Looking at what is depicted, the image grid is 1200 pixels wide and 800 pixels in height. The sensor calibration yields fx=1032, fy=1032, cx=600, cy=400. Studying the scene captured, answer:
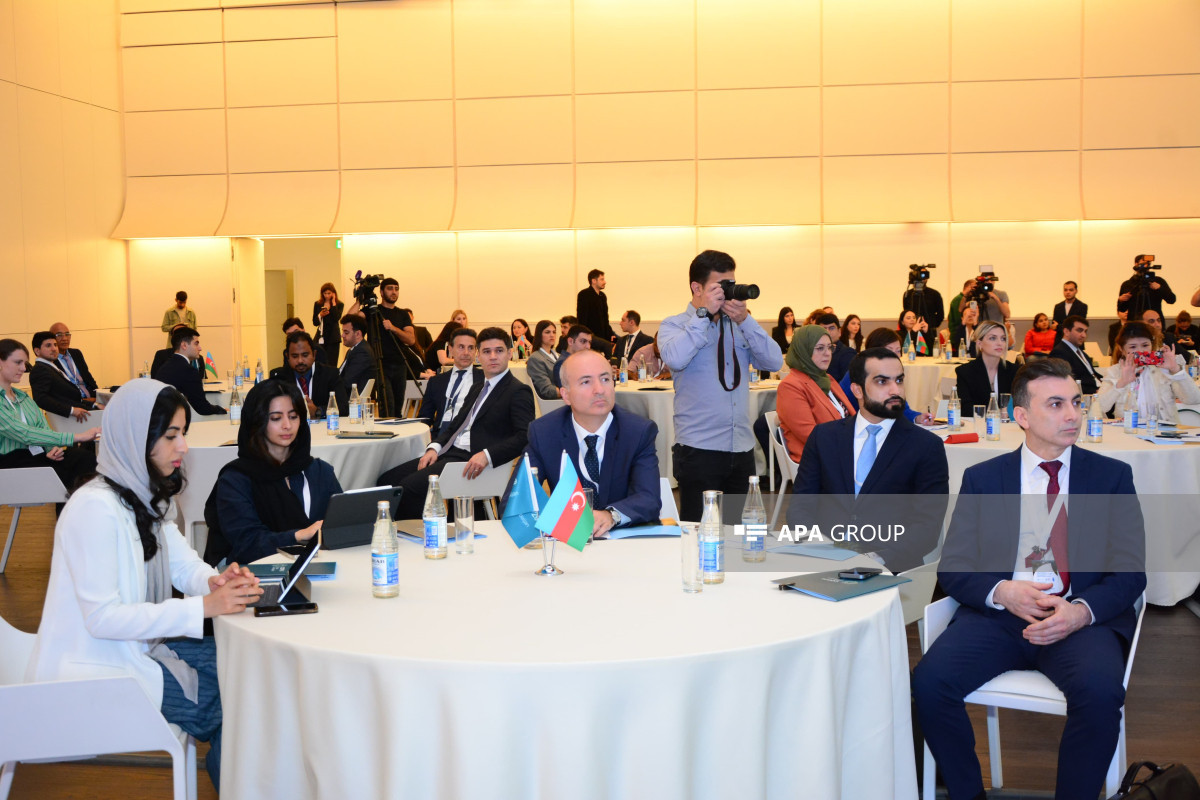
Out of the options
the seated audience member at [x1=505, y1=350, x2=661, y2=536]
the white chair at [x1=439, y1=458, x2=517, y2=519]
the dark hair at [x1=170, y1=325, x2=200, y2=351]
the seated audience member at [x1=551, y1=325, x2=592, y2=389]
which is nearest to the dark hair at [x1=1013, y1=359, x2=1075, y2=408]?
the seated audience member at [x1=505, y1=350, x2=661, y2=536]

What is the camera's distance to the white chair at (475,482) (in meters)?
5.49

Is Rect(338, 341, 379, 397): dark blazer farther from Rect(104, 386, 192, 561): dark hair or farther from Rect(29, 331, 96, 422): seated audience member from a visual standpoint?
Rect(104, 386, 192, 561): dark hair

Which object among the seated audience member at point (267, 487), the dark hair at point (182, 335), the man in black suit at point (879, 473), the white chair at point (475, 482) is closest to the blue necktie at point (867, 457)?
the man in black suit at point (879, 473)

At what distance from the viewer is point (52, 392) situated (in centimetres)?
780

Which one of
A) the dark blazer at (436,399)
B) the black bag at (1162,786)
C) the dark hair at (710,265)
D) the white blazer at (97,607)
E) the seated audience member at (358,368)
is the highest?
the dark hair at (710,265)

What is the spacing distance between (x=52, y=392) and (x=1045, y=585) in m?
7.30

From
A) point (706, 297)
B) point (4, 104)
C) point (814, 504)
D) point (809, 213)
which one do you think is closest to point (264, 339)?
point (4, 104)

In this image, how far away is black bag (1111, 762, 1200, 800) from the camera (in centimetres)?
228

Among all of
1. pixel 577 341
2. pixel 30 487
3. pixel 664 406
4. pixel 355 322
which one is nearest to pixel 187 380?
pixel 355 322

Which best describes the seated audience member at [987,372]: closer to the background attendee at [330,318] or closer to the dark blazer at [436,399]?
the dark blazer at [436,399]

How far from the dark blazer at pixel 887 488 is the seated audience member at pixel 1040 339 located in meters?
9.57

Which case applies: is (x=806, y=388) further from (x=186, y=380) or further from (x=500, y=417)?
(x=186, y=380)

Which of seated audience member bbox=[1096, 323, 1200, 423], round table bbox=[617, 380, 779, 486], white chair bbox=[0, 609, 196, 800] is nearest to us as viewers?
white chair bbox=[0, 609, 196, 800]

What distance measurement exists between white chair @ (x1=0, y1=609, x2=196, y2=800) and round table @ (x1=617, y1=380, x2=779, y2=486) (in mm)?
5875
